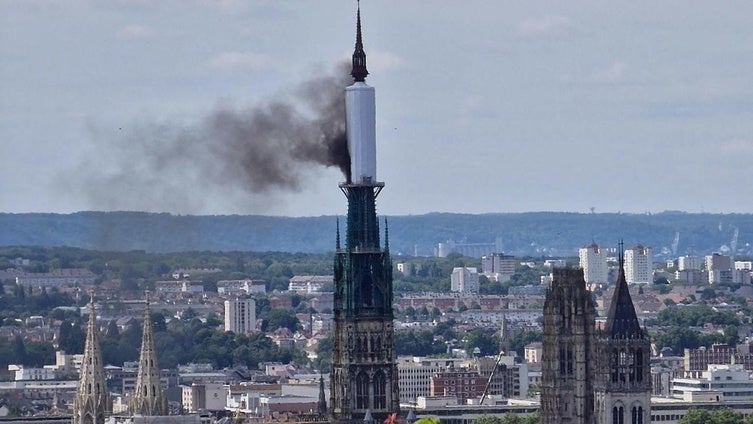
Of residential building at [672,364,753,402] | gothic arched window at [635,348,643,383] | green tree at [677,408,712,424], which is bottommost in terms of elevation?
green tree at [677,408,712,424]

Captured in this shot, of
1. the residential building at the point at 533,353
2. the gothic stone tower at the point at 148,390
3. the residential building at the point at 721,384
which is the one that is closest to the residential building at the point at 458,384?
the residential building at the point at 721,384

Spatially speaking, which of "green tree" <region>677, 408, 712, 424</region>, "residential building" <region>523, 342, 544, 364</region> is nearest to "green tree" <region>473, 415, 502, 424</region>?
"green tree" <region>677, 408, 712, 424</region>

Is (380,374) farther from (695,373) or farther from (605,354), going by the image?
(695,373)

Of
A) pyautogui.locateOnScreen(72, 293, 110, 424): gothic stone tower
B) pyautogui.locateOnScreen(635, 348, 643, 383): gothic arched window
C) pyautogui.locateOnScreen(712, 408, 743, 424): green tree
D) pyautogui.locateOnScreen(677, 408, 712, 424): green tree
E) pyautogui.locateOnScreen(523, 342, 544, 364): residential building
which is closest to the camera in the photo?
pyautogui.locateOnScreen(72, 293, 110, 424): gothic stone tower

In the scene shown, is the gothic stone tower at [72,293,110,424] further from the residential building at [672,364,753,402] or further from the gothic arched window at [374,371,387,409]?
the residential building at [672,364,753,402]

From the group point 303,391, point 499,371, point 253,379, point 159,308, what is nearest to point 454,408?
point 303,391

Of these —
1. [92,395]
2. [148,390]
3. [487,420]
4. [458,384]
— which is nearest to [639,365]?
[148,390]
